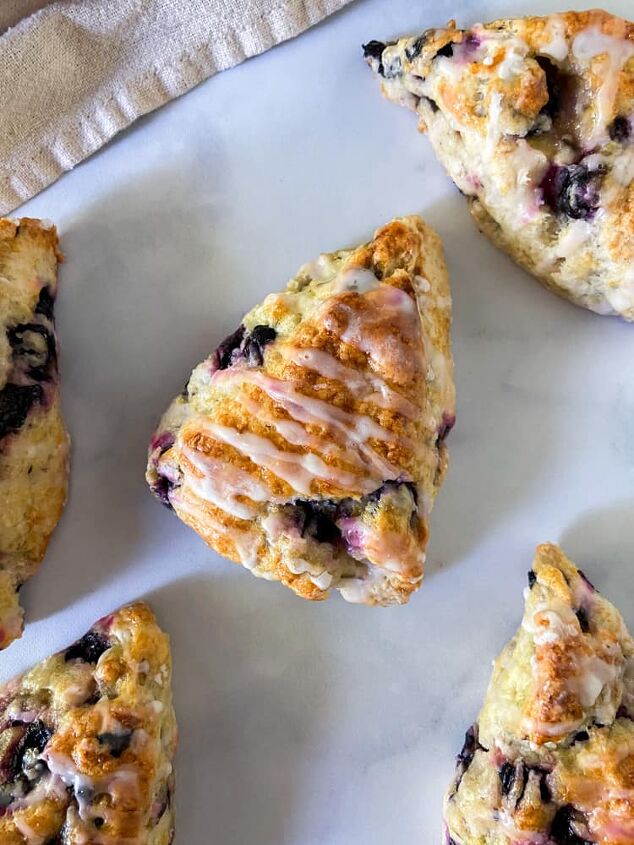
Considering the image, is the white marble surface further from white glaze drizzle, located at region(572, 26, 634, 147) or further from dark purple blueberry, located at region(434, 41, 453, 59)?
white glaze drizzle, located at region(572, 26, 634, 147)

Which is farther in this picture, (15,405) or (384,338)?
(15,405)

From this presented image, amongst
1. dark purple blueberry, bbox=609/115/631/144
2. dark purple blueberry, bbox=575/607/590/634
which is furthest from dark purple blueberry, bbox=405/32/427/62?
dark purple blueberry, bbox=575/607/590/634

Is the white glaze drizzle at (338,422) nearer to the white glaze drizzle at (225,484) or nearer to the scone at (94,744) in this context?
the white glaze drizzle at (225,484)

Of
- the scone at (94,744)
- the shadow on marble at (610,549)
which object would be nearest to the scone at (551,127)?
the shadow on marble at (610,549)

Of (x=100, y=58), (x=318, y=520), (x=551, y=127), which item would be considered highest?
(x=100, y=58)

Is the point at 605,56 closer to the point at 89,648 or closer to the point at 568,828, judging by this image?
the point at 568,828

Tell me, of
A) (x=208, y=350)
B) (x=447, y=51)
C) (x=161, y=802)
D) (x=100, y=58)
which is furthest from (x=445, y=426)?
(x=100, y=58)
